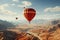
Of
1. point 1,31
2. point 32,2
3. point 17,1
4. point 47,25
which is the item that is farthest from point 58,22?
point 1,31

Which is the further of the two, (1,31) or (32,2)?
(1,31)

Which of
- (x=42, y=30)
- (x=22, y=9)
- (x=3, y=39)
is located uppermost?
(x=22, y=9)

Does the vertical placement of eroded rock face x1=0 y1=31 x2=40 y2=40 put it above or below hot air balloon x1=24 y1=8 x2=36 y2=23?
below

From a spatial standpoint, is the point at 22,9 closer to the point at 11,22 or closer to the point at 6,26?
the point at 11,22

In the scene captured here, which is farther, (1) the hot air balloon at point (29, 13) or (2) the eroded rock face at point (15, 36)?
(2) the eroded rock face at point (15, 36)

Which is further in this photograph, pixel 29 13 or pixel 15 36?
pixel 15 36

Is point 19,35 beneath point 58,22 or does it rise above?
beneath

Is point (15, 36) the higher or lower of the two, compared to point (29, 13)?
lower

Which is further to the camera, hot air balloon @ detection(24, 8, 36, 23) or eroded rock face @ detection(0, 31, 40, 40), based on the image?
eroded rock face @ detection(0, 31, 40, 40)
